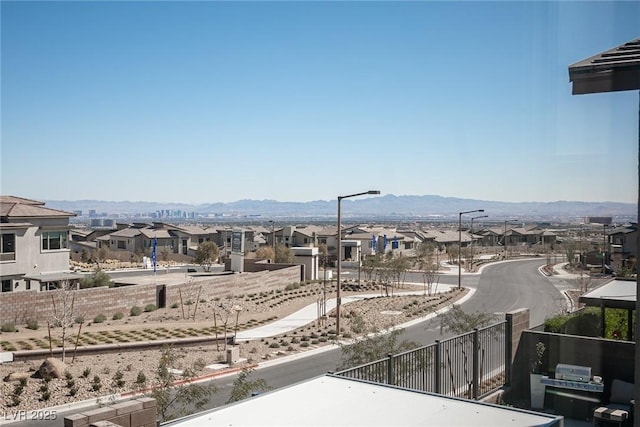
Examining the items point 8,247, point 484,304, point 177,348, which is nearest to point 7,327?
point 177,348

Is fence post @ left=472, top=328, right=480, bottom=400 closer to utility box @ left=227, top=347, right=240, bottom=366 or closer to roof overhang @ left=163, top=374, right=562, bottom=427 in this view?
roof overhang @ left=163, top=374, right=562, bottom=427

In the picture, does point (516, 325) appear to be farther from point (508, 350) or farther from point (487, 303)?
point (487, 303)

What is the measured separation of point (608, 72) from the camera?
227 inches

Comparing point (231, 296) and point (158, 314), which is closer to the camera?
point (158, 314)

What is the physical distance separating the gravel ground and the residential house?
804 centimetres

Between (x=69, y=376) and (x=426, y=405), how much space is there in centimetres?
1455

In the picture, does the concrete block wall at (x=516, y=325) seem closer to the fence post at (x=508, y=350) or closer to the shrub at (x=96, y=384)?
the fence post at (x=508, y=350)

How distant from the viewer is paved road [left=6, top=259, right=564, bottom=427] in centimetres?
2050

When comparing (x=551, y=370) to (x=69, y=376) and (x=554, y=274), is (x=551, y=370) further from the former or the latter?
(x=554, y=274)

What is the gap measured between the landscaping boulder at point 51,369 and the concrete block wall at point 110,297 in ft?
25.2

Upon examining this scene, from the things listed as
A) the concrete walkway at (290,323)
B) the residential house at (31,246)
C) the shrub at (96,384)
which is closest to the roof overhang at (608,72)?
the shrub at (96,384)

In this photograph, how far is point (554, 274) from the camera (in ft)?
185

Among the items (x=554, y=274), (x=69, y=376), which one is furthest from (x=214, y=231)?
(x=69, y=376)

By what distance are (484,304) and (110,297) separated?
2207 cm
